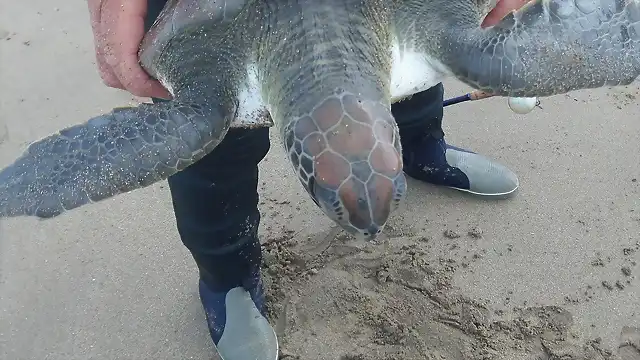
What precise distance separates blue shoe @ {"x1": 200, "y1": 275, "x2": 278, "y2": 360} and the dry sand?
46 mm

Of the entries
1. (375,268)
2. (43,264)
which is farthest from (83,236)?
(375,268)

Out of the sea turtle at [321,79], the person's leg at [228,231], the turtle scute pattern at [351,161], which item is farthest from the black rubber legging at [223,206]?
the turtle scute pattern at [351,161]

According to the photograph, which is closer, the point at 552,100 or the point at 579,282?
the point at 579,282

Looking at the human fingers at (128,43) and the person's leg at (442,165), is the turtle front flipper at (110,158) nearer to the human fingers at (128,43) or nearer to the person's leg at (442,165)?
the human fingers at (128,43)

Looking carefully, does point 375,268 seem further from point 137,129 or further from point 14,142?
point 14,142

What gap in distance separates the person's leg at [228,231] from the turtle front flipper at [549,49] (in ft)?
1.36

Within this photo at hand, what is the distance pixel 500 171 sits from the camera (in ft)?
5.69

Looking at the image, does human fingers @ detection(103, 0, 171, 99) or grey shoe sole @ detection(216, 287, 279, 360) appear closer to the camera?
human fingers @ detection(103, 0, 171, 99)

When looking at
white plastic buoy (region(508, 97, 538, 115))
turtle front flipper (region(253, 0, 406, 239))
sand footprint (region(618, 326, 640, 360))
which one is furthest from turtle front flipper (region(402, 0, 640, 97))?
sand footprint (region(618, 326, 640, 360))

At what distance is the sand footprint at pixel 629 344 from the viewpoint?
1337 millimetres

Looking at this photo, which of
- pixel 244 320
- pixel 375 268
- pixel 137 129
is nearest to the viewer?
pixel 137 129

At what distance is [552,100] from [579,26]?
1022 mm

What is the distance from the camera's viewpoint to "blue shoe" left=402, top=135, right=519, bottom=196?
172cm

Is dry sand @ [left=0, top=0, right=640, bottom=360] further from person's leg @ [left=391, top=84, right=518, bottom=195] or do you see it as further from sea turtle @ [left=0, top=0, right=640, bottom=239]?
sea turtle @ [left=0, top=0, right=640, bottom=239]
